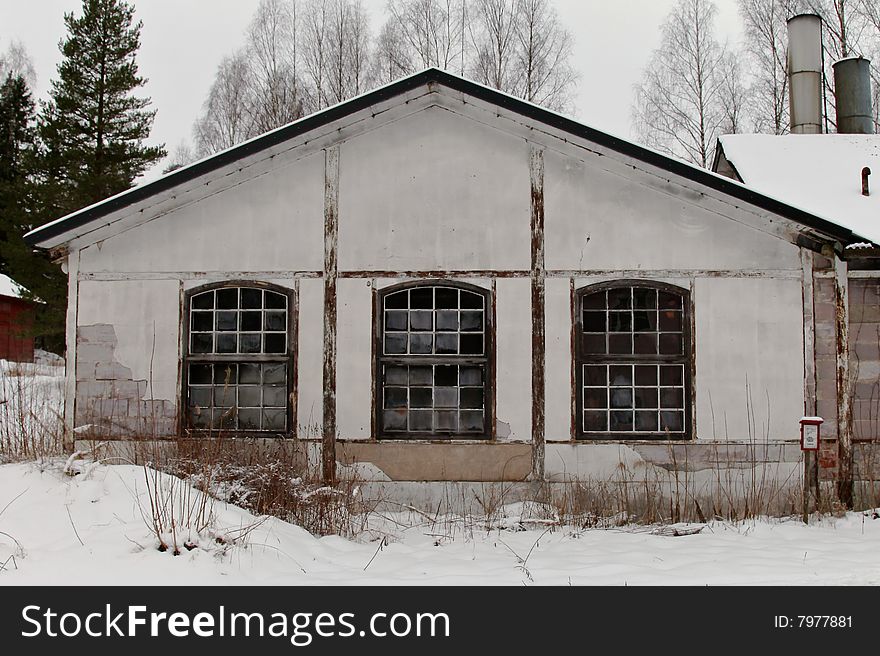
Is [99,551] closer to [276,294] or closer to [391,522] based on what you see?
[391,522]

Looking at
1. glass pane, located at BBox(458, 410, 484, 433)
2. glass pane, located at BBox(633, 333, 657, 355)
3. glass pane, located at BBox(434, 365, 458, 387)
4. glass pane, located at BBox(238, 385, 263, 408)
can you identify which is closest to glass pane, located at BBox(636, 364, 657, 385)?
glass pane, located at BBox(633, 333, 657, 355)

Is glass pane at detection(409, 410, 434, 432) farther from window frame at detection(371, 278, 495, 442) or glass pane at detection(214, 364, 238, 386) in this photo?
glass pane at detection(214, 364, 238, 386)

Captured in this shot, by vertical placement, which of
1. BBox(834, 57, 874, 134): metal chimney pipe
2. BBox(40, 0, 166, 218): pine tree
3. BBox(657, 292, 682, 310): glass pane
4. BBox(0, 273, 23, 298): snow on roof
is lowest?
BBox(657, 292, 682, 310): glass pane

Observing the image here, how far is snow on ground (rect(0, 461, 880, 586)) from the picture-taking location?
5.39 metres

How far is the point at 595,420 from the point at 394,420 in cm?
216

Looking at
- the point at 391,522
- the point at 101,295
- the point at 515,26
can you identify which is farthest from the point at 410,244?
the point at 515,26

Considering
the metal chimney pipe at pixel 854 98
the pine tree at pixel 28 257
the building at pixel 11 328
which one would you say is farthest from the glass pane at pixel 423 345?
the building at pixel 11 328

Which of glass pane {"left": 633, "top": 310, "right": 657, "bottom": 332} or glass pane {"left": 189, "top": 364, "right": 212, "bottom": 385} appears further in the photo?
glass pane {"left": 189, "top": 364, "right": 212, "bottom": 385}

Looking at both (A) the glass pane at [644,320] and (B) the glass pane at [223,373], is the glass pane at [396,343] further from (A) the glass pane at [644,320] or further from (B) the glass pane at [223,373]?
(A) the glass pane at [644,320]

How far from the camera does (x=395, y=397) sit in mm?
8180

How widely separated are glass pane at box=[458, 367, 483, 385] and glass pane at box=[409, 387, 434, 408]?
37 cm

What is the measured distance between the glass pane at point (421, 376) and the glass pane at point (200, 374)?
7.34ft

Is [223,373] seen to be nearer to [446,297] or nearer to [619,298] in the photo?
[446,297]

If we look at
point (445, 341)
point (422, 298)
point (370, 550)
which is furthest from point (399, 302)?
point (370, 550)
